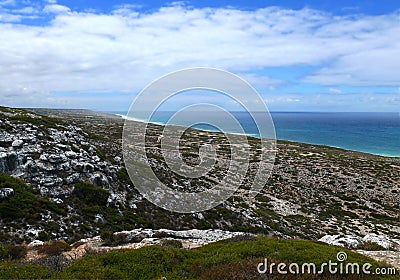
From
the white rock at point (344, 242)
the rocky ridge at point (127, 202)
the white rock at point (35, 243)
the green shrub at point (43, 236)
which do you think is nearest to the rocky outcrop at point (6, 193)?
the rocky ridge at point (127, 202)

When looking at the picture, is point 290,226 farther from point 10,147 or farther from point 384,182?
point 384,182

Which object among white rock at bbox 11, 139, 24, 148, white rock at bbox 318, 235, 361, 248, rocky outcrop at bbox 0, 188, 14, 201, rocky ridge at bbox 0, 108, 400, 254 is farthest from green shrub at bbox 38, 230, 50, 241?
white rock at bbox 318, 235, 361, 248

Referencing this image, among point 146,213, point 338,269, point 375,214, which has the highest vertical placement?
point 338,269

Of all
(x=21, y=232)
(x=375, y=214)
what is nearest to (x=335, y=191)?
(x=375, y=214)

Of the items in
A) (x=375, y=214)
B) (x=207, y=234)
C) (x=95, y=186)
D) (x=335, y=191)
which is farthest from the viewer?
(x=335, y=191)

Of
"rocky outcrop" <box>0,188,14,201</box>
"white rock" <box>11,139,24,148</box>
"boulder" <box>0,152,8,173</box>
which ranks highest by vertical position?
"white rock" <box>11,139,24,148</box>

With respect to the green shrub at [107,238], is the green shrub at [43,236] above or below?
below

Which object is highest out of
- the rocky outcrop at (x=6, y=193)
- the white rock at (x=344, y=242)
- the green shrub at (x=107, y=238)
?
the rocky outcrop at (x=6, y=193)

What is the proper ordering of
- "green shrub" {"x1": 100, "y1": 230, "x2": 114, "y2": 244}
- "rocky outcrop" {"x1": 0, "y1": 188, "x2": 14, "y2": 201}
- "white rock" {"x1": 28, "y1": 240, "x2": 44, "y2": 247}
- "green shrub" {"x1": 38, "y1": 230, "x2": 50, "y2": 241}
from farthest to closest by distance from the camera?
"rocky outcrop" {"x1": 0, "y1": 188, "x2": 14, "y2": 201}
"green shrub" {"x1": 38, "y1": 230, "x2": 50, "y2": 241}
"green shrub" {"x1": 100, "y1": 230, "x2": 114, "y2": 244}
"white rock" {"x1": 28, "y1": 240, "x2": 44, "y2": 247}

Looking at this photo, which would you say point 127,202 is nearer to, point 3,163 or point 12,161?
point 12,161

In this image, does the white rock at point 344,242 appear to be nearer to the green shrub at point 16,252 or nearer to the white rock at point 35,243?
the white rock at point 35,243

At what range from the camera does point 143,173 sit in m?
31.9

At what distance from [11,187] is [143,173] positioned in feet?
45.7

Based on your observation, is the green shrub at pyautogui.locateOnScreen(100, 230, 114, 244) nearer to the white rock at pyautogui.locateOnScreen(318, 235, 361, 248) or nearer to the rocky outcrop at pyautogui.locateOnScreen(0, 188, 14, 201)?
the rocky outcrop at pyautogui.locateOnScreen(0, 188, 14, 201)
